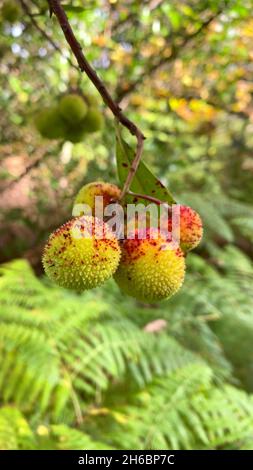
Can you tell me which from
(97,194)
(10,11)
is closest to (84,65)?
(97,194)

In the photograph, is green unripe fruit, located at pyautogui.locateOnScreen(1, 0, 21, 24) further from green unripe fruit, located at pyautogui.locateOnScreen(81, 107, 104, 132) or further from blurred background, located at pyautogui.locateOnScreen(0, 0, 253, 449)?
green unripe fruit, located at pyautogui.locateOnScreen(81, 107, 104, 132)

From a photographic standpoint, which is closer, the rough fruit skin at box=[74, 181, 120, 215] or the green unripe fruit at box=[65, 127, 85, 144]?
the rough fruit skin at box=[74, 181, 120, 215]

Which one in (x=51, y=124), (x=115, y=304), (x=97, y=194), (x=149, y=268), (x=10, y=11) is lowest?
(x=115, y=304)

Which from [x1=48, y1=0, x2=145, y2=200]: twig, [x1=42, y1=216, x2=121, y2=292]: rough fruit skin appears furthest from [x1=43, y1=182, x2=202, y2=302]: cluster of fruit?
[x1=48, y1=0, x2=145, y2=200]: twig

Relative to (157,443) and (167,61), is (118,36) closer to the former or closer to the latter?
(167,61)

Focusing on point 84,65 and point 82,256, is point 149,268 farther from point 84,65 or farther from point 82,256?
point 84,65
